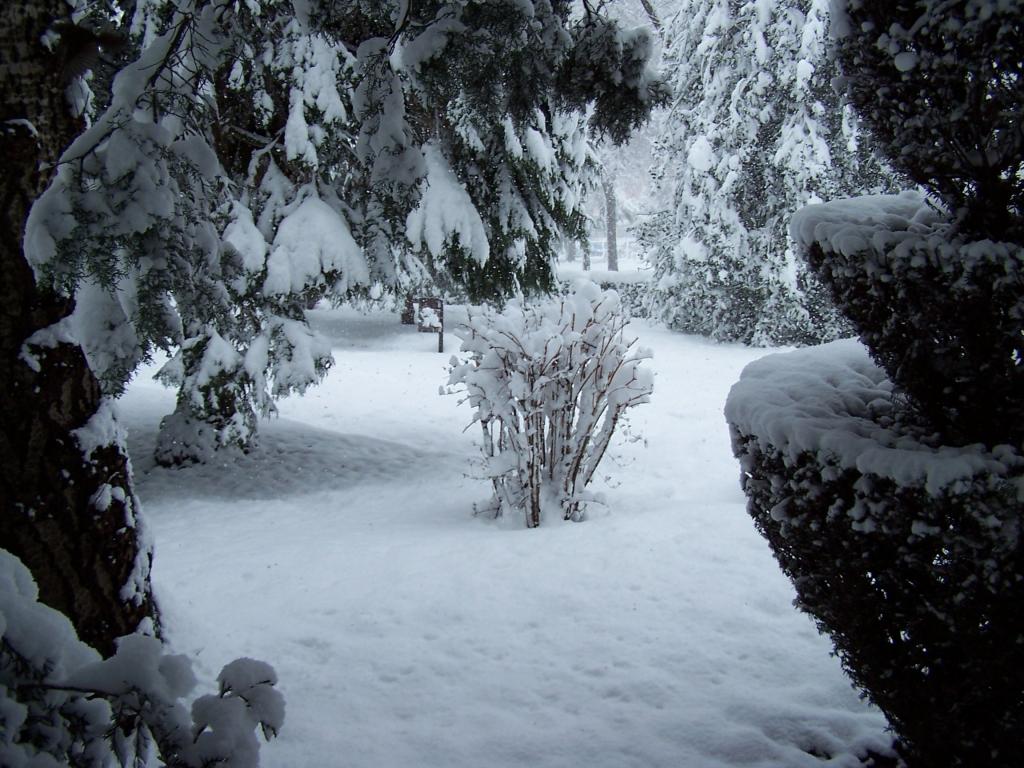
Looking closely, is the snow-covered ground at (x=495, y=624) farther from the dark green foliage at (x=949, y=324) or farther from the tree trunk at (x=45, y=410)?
the dark green foliage at (x=949, y=324)

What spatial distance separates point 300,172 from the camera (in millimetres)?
7203

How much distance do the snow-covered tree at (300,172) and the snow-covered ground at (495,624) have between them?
4.69 feet

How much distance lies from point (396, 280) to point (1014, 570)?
6.28 metres

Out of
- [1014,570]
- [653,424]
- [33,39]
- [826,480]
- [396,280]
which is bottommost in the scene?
[653,424]

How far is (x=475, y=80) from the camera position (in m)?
2.72

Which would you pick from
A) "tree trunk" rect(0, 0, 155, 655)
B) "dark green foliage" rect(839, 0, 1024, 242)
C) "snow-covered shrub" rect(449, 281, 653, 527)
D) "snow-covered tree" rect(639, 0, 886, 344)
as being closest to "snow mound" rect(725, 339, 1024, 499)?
"dark green foliage" rect(839, 0, 1024, 242)

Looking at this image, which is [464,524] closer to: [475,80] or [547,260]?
[547,260]

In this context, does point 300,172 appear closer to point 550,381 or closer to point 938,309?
point 550,381

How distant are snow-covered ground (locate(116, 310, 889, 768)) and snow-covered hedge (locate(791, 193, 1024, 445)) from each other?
1362mm

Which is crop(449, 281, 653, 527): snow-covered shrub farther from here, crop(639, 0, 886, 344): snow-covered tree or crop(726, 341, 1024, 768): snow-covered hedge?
crop(639, 0, 886, 344): snow-covered tree

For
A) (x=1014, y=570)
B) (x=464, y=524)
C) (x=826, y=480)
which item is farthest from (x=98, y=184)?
(x=464, y=524)

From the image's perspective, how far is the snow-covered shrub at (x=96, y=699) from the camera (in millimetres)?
1077

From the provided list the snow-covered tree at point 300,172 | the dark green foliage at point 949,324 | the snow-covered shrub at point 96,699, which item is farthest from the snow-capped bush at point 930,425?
the snow-covered shrub at point 96,699

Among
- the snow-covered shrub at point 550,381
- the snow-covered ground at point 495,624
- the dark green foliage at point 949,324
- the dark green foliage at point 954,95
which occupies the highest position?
the dark green foliage at point 954,95
